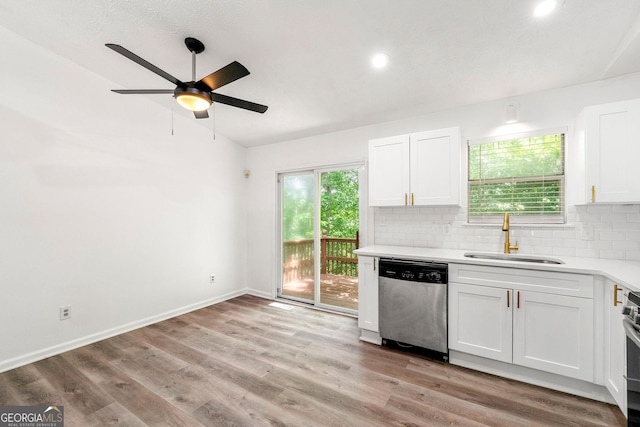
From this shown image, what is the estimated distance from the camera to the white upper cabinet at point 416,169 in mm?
2727

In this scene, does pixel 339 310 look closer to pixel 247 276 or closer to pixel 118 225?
pixel 247 276

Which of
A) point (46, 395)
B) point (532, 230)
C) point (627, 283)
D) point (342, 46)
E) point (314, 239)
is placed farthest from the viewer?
point (314, 239)

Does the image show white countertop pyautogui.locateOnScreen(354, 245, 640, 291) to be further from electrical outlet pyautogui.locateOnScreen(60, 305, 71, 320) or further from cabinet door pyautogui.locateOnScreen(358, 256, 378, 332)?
electrical outlet pyautogui.locateOnScreen(60, 305, 71, 320)

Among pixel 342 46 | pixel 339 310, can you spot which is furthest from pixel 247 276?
pixel 342 46

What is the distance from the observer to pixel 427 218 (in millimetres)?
3188

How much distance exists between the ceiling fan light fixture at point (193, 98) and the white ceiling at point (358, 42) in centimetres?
58

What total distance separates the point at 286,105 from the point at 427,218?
7.26 feet

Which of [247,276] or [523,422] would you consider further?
[247,276]

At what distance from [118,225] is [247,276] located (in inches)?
87.3

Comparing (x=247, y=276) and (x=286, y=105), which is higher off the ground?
(x=286, y=105)

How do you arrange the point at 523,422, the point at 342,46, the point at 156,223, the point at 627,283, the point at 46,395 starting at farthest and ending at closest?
the point at 156,223 < the point at 342,46 < the point at 46,395 < the point at 523,422 < the point at 627,283

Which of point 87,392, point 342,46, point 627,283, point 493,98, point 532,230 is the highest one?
point 342,46

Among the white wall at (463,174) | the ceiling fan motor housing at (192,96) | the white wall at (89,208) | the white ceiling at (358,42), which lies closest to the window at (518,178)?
the white wall at (463,174)

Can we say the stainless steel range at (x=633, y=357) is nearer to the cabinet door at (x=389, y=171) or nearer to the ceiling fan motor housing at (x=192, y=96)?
the cabinet door at (x=389, y=171)
